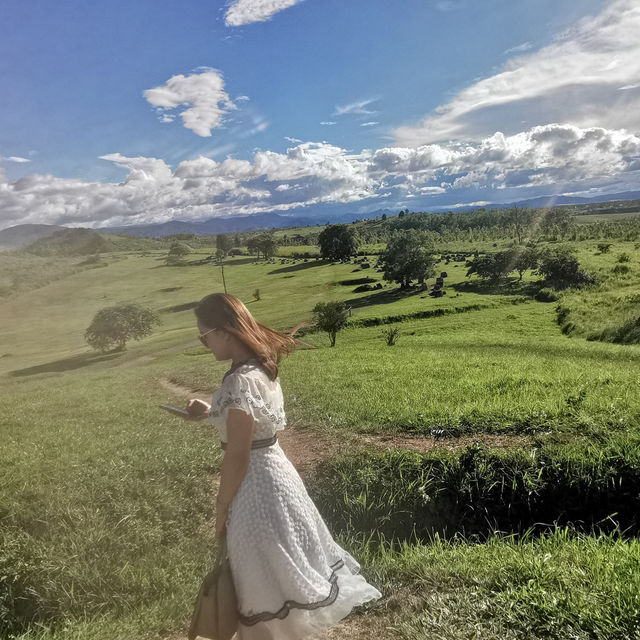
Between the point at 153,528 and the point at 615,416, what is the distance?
34.0ft

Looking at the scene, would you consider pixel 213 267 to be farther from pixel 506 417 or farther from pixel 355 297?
pixel 506 417

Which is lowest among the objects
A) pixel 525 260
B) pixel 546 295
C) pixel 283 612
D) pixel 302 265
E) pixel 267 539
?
pixel 546 295

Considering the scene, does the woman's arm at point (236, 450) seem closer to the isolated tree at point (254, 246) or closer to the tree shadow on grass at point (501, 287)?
the tree shadow on grass at point (501, 287)

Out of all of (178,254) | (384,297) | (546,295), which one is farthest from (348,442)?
(384,297)

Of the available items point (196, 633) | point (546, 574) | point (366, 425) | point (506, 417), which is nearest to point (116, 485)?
point (196, 633)

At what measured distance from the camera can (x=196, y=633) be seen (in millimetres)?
3457

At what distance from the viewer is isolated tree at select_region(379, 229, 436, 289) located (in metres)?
78.6

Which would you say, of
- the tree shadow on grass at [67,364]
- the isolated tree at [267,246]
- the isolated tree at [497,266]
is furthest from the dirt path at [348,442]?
the isolated tree at [267,246]

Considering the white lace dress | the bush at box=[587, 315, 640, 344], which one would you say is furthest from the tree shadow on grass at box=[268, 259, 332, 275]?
Answer: the white lace dress

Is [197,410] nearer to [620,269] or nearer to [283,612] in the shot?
[283,612]

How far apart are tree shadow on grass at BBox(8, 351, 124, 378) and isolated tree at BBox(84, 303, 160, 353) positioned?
1.46 metres

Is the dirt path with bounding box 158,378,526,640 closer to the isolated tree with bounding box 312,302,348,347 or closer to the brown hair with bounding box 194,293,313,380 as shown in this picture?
the brown hair with bounding box 194,293,313,380

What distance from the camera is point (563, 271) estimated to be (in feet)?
218

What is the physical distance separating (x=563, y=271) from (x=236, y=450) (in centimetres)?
7376
